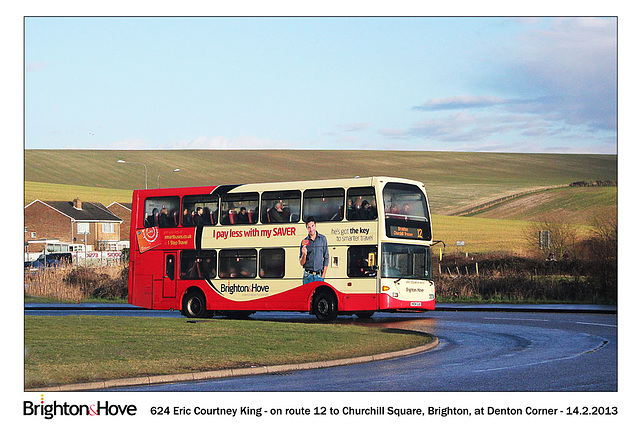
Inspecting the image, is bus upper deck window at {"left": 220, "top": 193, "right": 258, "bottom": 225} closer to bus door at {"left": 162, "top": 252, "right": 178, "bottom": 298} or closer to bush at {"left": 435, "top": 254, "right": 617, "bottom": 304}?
bus door at {"left": 162, "top": 252, "right": 178, "bottom": 298}

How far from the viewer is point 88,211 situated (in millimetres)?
91000

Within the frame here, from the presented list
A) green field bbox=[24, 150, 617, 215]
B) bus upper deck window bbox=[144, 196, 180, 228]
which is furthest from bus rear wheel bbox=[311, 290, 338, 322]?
green field bbox=[24, 150, 617, 215]

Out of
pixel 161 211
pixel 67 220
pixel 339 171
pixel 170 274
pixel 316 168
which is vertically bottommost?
pixel 170 274

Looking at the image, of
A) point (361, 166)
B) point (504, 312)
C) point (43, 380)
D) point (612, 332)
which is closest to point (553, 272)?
point (504, 312)

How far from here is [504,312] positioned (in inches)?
1168

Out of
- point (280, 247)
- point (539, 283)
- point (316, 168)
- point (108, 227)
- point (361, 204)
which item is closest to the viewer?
point (361, 204)

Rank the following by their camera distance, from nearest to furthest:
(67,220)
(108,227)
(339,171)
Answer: (339,171) < (67,220) < (108,227)

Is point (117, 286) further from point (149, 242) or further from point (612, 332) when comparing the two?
point (612, 332)

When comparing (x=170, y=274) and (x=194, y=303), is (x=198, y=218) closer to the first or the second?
(x=170, y=274)

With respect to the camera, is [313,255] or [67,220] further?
[67,220]

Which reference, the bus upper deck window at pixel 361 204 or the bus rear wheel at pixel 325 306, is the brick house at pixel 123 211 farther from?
the bus upper deck window at pixel 361 204

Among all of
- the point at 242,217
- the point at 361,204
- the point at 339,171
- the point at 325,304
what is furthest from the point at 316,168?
the point at 361,204

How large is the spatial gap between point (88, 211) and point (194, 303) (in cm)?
6721

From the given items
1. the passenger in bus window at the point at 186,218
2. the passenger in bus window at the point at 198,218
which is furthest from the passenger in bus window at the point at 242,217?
the passenger in bus window at the point at 186,218
